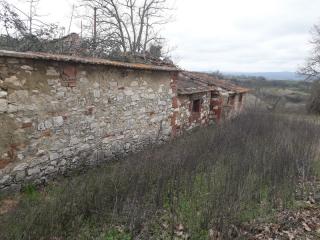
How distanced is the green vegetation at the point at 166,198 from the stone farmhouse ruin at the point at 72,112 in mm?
504

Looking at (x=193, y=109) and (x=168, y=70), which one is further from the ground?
(x=168, y=70)

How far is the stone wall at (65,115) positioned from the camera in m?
4.68

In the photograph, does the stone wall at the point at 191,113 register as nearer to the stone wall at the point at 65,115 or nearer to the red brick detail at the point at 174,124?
the red brick detail at the point at 174,124

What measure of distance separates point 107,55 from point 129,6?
44.0 feet

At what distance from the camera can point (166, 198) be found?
4.71 meters

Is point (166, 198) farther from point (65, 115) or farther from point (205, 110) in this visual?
point (205, 110)

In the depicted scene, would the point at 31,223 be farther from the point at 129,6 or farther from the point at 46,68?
the point at 129,6

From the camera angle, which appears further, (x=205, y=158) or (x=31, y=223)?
(x=205, y=158)

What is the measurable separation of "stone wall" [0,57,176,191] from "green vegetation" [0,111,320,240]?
0.46 metres

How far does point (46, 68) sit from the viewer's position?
202 inches

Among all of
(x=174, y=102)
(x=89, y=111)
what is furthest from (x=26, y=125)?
(x=174, y=102)

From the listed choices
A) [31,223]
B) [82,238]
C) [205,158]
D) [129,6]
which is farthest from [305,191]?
[129,6]

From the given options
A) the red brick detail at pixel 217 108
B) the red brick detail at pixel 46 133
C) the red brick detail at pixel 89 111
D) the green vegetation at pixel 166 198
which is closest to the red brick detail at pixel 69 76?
the red brick detail at pixel 89 111

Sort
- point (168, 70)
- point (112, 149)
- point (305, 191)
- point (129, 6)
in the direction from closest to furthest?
point (305, 191) → point (112, 149) → point (168, 70) → point (129, 6)
